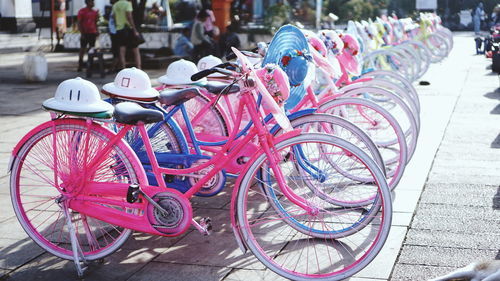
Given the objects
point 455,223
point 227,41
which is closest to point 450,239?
point 455,223

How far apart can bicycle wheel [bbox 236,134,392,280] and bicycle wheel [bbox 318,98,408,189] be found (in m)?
0.65

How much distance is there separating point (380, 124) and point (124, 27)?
31.0 ft

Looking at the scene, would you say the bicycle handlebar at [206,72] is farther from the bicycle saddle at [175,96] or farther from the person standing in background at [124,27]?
the person standing in background at [124,27]

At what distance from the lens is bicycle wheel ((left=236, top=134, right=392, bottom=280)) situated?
3.79 metres

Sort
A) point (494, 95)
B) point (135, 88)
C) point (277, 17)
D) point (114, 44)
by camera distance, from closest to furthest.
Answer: point (135, 88), point (494, 95), point (114, 44), point (277, 17)

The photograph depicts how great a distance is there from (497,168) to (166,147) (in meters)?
3.08

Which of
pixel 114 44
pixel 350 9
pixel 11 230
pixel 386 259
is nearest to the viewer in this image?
pixel 386 259

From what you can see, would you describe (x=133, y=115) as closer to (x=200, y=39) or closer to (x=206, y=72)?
(x=206, y=72)

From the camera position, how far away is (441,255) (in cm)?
428

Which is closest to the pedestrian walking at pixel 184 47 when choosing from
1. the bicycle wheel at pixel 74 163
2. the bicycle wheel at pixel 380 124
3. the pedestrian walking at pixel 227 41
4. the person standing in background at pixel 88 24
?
the pedestrian walking at pixel 227 41

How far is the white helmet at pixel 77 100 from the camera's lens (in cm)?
397

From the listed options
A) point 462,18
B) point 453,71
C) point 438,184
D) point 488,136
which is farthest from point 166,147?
point 462,18

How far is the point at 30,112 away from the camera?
10031 mm

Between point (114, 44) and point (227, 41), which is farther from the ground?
point (114, 44)
